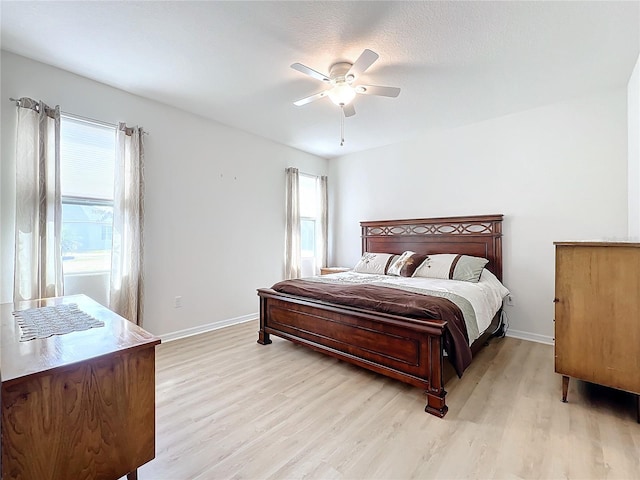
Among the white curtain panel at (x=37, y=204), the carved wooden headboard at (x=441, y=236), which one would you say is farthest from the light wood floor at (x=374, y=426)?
the carved wooden headboard at (x=441, y=236)

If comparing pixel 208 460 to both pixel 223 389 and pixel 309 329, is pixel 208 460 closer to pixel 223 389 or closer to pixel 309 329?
pixel 223 389

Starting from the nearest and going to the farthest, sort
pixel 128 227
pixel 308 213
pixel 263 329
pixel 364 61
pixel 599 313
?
pixel 599 313 → pixel 364 61 → pixel 128 227 → pixel 263 329 → pixel 308 213

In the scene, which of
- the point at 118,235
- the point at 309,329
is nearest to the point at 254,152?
the point at 118,235

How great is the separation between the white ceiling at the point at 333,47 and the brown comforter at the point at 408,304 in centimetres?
199

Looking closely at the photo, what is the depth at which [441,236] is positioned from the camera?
4.09m

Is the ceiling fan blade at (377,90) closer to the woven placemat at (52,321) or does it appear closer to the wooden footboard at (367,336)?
the wooden footboard at (367,336)

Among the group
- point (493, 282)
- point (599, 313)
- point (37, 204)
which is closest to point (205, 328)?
point (37, 204)

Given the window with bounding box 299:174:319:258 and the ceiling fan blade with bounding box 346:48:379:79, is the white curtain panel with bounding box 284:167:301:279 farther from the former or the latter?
the ceiling fan blade with bounding box 346:48:379:79

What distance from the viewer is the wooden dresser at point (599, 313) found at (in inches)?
72.2

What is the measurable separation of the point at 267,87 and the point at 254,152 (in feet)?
4.98

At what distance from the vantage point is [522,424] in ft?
6.04

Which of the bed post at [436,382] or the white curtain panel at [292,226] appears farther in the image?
the white curtain panel at [292,226]

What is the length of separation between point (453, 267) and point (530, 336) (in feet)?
3.93

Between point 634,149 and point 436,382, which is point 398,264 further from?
point 634,149
